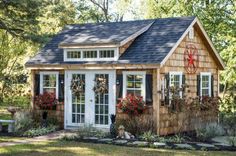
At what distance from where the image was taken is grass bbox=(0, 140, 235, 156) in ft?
39.0

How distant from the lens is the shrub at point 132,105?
49.4ft

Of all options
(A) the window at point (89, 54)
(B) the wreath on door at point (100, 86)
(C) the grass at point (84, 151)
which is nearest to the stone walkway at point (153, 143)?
(C) the grass at point (84, 151)

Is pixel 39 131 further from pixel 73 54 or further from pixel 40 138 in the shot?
pixel 73 54

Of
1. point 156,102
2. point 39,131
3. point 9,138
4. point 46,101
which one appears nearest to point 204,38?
point 156,102

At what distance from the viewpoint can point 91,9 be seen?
45531 millimetres

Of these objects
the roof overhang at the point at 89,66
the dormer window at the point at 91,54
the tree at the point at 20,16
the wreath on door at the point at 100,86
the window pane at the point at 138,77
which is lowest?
the wreath on door at the point at 100,86

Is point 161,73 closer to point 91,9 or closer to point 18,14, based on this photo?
point 18,14

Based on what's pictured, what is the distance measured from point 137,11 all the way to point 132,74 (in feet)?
101

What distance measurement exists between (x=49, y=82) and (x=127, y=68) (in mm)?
4000

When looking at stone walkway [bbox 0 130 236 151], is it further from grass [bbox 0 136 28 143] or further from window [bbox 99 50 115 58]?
window [bbox 99 50 115 58]

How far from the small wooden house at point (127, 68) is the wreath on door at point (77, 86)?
55mm

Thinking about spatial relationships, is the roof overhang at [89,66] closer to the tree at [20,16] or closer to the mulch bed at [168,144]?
the mulch bed at [168,144]

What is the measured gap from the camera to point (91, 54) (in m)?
16.8

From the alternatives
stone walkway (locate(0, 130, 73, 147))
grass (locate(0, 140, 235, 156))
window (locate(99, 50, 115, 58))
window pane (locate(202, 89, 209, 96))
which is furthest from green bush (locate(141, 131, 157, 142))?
window pane (locate(202, 89, 209, 96))
